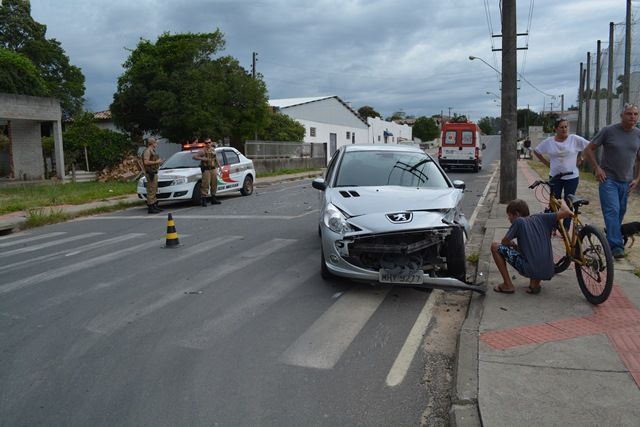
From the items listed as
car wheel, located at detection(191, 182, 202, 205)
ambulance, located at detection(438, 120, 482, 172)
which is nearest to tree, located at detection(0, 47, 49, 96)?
car wheel, located at detection(191, 182, 202, 205)

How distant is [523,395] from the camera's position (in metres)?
3.58

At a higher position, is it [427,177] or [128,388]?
[427,177]

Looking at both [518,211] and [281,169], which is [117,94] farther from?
[518,211]

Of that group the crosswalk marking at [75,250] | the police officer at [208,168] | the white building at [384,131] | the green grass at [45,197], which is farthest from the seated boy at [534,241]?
the white building at [384,131]

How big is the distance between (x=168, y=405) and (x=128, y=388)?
435 millimetres

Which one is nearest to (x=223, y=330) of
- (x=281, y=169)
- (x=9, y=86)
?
(x=281, y=169)

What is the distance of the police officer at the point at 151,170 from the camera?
13500 millimetres

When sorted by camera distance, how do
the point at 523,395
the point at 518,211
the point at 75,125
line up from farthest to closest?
the point at 75,125
the point at 518,211
the point at 523,395

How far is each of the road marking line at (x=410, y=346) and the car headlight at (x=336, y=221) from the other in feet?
3.87

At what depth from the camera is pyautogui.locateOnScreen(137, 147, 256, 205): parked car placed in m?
14.5

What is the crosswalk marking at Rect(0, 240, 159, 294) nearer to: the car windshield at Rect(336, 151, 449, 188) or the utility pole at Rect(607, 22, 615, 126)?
the car windshield at Rect(336, 151, 449, 188)

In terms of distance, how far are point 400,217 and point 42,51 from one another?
1975 inches

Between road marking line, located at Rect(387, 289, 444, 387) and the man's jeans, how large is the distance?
2.49 meters

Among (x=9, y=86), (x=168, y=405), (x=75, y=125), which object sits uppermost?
(x=9, y=86)
